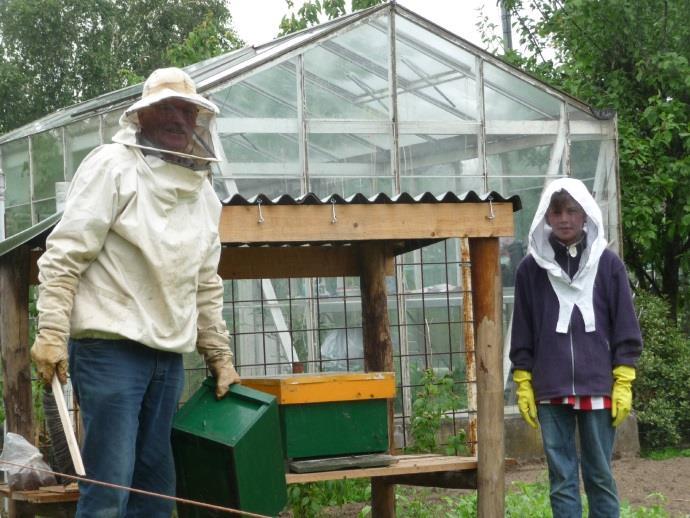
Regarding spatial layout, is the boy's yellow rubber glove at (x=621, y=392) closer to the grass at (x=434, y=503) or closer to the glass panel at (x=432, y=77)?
the grass at (x=434, y=503)

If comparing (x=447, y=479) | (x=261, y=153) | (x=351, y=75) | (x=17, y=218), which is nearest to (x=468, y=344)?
(x=261, y=153)

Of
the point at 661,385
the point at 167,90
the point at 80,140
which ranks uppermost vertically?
the point at 80,140

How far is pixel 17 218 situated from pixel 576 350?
33.2ft

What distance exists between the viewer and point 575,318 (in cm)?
510

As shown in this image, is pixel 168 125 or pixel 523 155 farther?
pixel 523 155

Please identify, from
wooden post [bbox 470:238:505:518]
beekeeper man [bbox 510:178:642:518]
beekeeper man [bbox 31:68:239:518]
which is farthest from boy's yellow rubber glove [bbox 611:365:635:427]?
beekeeper man [bbox 31:68:239:518]

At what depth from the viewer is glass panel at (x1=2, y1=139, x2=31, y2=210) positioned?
1336 cm

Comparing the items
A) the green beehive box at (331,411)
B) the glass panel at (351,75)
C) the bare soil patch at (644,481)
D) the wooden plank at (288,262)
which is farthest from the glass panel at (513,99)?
the green beehive box at (331,411)

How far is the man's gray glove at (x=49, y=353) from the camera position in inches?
154

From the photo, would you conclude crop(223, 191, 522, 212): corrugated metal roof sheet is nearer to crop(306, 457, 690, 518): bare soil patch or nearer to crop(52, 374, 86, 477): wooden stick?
crop(52, 374, 86, 477): wooden stick

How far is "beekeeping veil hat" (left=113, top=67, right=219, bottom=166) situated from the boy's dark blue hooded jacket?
170 cm

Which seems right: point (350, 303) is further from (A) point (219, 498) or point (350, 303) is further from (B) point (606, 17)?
(A) point (219, 498)

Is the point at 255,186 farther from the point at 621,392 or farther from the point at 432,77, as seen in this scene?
the point at 621,392

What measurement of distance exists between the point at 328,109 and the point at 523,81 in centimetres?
193
